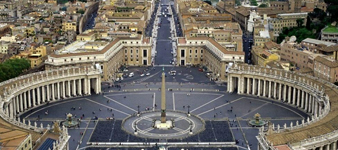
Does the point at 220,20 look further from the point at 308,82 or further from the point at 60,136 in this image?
the point at 60,136

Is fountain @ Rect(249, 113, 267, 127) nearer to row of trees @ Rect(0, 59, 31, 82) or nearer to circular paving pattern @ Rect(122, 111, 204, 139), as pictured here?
circular paving pattern @ Rect(122, 111, 204, 139)

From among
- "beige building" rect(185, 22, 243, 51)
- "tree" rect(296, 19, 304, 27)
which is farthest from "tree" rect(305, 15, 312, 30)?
"beige building" rect(185, 22, 243, 51)

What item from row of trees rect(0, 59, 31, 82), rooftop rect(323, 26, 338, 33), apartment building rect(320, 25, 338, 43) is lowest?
row of trees rect(0, 59, 31, 82)

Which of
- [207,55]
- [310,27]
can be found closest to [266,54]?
[207,55]

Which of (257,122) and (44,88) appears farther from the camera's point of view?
(44,88)

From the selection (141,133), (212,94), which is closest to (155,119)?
(141,133)

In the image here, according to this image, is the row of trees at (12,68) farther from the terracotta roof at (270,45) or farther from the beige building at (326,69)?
the beige building at (326,69)

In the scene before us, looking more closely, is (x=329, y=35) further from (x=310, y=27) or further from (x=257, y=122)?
(x=257, y=122)
